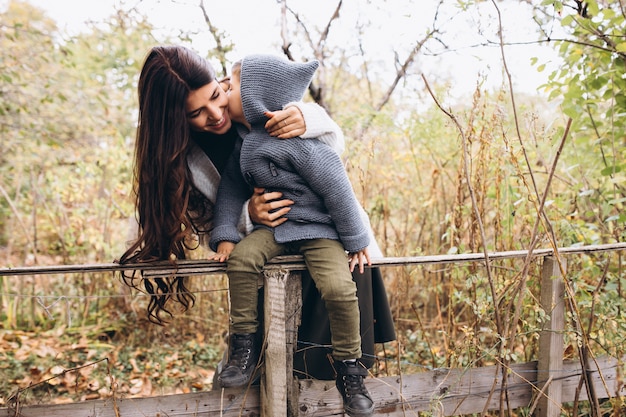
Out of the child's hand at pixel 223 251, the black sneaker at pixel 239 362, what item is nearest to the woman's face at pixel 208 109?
the child's hand at pixel 223 251

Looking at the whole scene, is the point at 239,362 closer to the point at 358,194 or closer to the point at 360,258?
the point at 360,258

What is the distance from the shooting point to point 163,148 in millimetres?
1911

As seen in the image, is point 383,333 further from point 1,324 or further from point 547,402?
point 1,324

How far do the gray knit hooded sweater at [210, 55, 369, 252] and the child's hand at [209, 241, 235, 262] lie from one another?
2 centimetres

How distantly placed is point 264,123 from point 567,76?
2.33 m

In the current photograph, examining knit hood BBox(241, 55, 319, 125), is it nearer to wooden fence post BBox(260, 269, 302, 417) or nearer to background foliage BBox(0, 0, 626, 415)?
wooden fence post BBox(260, 269, 302, 417)

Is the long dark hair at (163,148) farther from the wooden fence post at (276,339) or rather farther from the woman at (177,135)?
the wooden fence post at (276,339)

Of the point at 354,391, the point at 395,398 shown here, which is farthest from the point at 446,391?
the point at 354,391

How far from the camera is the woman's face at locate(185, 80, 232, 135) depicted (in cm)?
188

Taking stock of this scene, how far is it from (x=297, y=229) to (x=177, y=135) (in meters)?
0.59

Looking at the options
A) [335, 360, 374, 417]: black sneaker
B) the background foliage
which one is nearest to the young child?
[335, 360, 374, 417]: black sneaker

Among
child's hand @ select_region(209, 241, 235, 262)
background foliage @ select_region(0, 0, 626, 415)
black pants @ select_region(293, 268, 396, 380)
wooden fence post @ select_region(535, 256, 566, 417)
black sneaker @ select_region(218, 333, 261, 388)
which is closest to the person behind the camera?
black sneaker @ select_region(218, 333, 261, 388)

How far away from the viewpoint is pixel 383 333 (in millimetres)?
2312

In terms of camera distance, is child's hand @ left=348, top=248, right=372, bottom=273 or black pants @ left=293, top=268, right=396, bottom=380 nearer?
child's hand @ left=348, top=248, right=372, bottom=273
